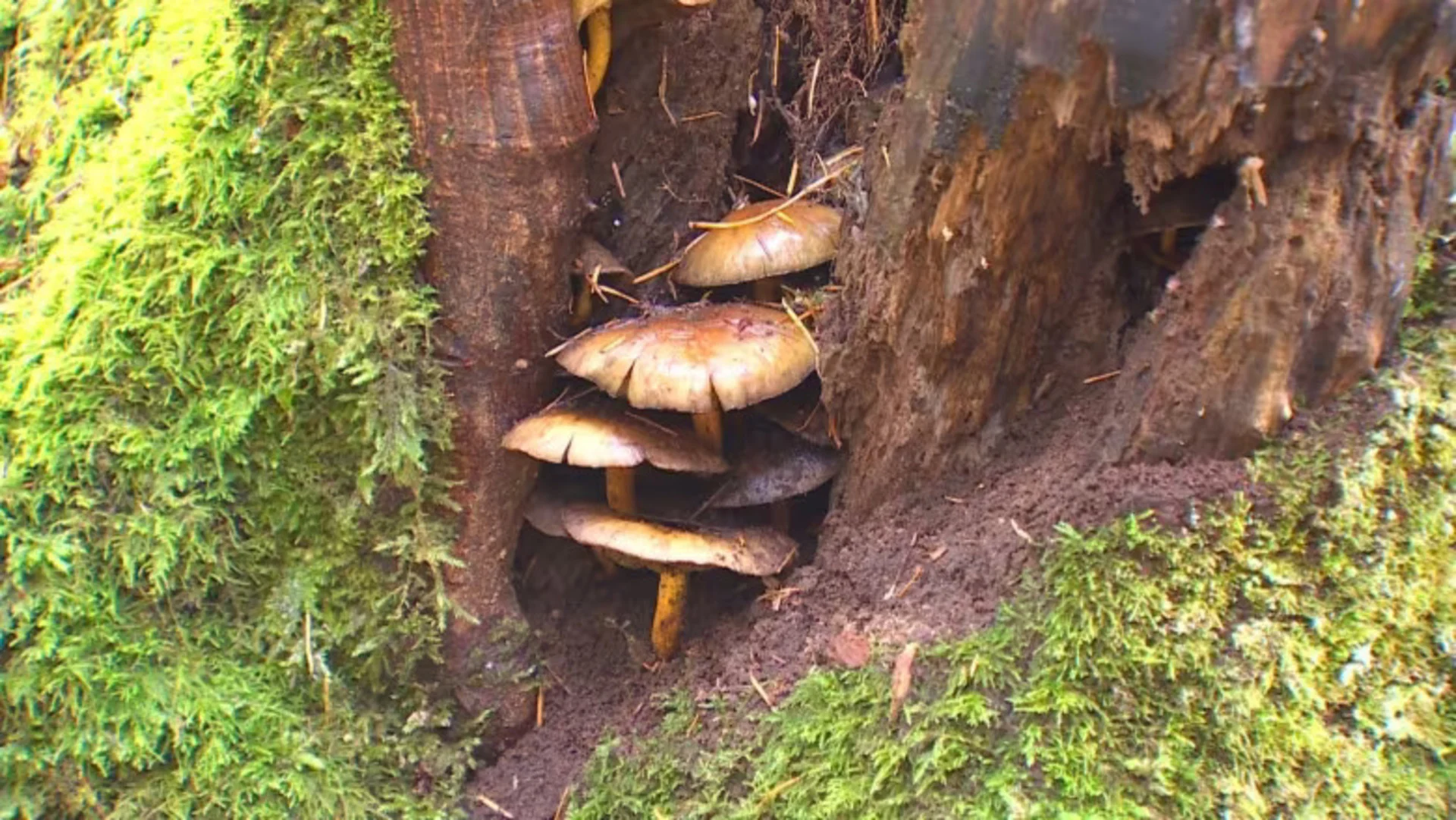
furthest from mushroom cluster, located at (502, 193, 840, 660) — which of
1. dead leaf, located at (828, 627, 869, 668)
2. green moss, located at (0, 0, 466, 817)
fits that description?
green moss, located at (0, 0, 466, 817)

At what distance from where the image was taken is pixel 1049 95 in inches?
72.9

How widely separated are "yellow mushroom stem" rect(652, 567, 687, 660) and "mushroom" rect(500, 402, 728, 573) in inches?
8.2

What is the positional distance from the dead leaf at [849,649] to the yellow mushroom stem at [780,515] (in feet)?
1.57

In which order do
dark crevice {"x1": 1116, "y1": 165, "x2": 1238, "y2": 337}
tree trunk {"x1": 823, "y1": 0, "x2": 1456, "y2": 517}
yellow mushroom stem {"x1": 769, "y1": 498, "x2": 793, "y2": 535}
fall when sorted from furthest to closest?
yellow mushroom stem {"x1": 769, "y1": 498, "x2": 793, "y2": 535}, dark crevice {"x1": 1116, "y1": 165, "x2": 1238, "y2": 337}, tree trunk {"x1": 823, "y1": 0, "x2": 1456, "y2": 517}

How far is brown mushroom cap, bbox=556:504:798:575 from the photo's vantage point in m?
2.28

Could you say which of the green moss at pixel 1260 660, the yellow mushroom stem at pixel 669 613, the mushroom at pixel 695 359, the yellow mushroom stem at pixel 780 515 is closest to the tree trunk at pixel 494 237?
the mushroom at pixel 695 359

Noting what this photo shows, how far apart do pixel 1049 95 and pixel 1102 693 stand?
1.11 m

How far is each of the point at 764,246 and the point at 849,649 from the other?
0.99 metres

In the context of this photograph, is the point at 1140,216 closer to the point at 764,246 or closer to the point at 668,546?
the point at 764,246

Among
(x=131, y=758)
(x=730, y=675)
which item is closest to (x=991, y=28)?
(x=730, y=675)

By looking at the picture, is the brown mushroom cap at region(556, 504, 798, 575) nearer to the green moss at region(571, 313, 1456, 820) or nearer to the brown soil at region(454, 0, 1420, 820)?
the brown soil at region(454, 0, 1420, 820)

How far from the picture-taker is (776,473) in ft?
8.42

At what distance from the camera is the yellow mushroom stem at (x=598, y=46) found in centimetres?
246

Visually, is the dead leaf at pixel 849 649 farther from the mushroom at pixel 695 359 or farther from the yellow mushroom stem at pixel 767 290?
the yellow mushroom stem at pixel 767 290
